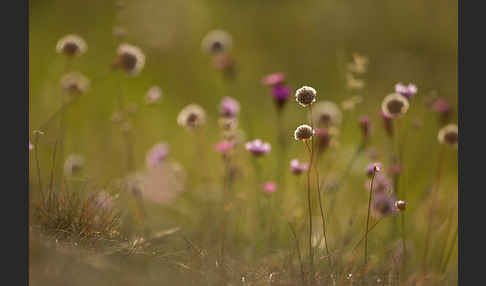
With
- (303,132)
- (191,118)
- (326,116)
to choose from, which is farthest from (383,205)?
(191,118)

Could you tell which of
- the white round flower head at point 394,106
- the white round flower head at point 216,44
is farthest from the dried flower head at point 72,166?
the white round flower head at point 394,106

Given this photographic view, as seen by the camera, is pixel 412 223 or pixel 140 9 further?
pixel 140 9

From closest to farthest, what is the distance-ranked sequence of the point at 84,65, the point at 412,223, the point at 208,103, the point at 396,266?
1. the point at 396,266
2. the point at 412,223
3. the point at 84,65
4. the point at 208,103

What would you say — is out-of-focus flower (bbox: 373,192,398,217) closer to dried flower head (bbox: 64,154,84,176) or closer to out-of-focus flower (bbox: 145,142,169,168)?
out-of-focus flower (bbox: 145,142,169,168)

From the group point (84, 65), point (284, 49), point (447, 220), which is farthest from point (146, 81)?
point (447, 220)

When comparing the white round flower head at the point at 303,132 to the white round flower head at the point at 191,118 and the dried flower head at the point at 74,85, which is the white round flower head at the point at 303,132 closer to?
the white round flower head at the point at 191,118

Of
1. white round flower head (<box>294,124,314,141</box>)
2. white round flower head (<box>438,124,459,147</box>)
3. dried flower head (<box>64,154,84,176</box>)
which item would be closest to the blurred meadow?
dried flower head (<box>64,154,84,176</box>)

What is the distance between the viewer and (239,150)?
8.12 ft

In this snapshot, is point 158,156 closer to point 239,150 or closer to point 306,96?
point 239,150

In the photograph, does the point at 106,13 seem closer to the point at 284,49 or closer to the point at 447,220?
the point at 284,49

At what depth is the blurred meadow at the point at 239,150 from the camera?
1.47m

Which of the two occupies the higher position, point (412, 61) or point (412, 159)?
point (412, 61)

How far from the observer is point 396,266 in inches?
60.2

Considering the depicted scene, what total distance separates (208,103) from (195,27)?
0.74 meters
